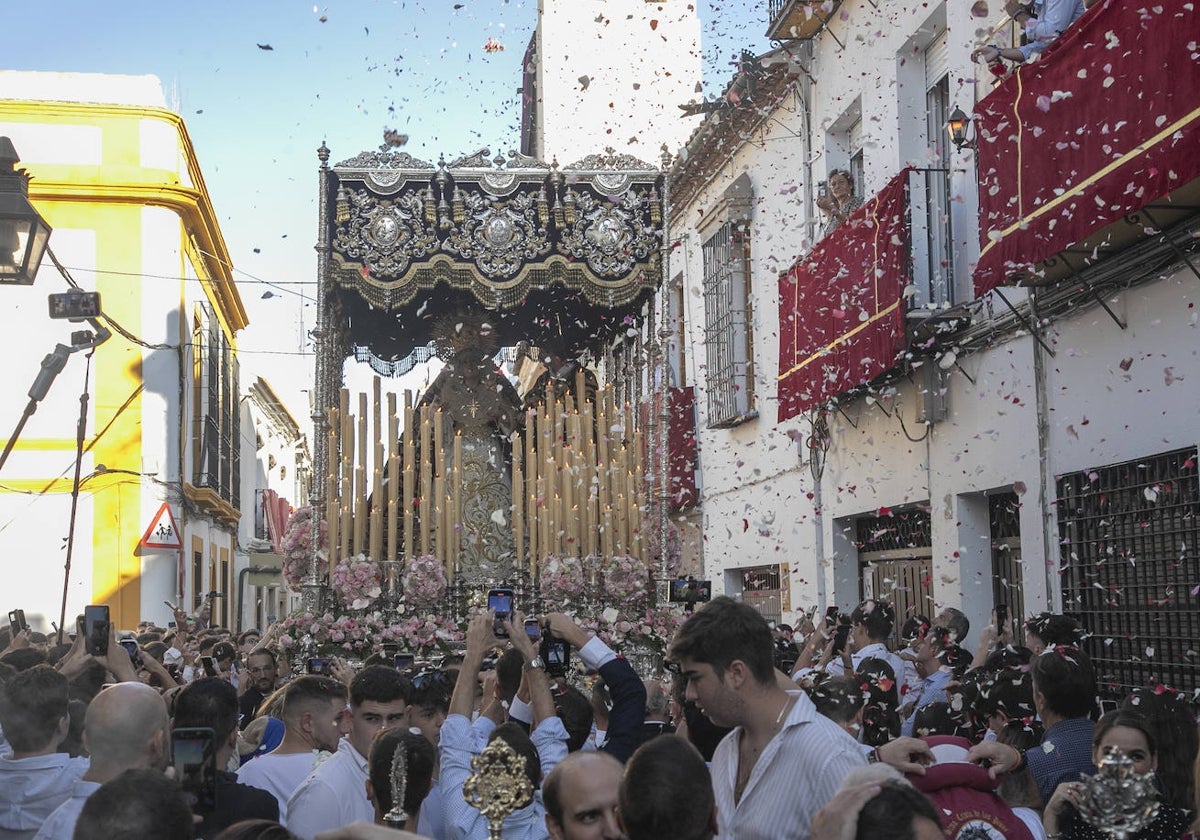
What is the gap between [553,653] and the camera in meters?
4.32

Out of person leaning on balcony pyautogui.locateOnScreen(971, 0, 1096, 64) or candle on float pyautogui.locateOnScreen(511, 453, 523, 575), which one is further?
candle on float pyautogui.locateOnScreen(511, 453, 523, 575)

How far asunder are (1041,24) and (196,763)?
5950 millimetres

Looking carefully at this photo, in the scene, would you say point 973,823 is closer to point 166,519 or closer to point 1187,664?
point 1187,664

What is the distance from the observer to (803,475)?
41.3 ft

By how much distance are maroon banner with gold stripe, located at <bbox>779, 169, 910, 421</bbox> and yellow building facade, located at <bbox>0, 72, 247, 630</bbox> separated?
956 cm

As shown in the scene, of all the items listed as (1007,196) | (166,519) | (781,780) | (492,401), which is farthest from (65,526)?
(781,780)

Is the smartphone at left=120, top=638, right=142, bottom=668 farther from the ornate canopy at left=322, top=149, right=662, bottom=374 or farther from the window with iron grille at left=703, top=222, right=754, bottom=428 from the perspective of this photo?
the window with iron grille at left=703, top=222, right=754, bottom=428

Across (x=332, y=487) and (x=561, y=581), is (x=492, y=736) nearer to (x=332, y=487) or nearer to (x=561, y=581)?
(x=561, y=581)

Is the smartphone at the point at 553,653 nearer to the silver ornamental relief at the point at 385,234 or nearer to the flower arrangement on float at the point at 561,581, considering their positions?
the flower arrangement on float at the point at 561,581

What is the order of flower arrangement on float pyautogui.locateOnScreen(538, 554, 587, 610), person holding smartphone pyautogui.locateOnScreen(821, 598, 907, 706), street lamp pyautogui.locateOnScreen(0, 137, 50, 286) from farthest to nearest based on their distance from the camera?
flower arrangement on float pyautogui.locateOnScreen(538, 554, 587, 610) < person holding smartphone pyautogui.locateOnScreen(821, 598, 907, 706) < street lamp pyautogui.locateOnScreen(0, 137, 50, 286)

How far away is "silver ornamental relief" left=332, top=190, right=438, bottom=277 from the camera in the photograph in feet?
33.0

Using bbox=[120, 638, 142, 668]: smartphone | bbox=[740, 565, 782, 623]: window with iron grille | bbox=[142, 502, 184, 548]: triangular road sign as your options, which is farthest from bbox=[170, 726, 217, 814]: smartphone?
bbox=[740, 565, 782, 623]: window with iron grille

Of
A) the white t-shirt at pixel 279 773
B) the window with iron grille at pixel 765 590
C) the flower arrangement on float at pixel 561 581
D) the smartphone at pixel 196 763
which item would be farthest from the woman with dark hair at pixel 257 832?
the window with iron grille at pixel 765 590

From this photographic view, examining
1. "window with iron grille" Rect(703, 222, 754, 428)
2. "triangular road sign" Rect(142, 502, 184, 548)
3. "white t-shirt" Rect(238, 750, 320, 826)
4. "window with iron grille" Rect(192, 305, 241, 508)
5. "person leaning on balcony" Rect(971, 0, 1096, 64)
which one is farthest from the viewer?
"window with iron grille" Rect(192, 305, 241, 508)
